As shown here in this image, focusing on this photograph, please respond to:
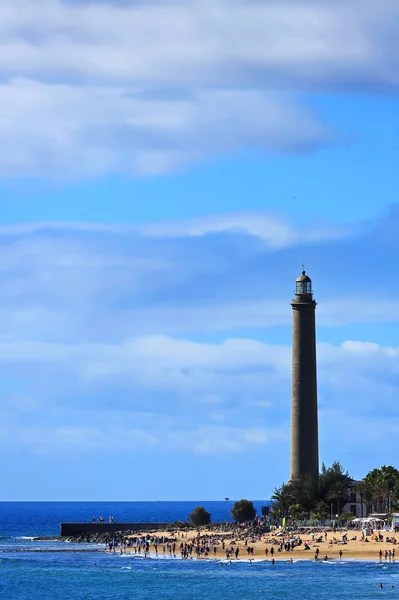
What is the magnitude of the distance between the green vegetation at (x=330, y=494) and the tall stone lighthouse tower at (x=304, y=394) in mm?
1525

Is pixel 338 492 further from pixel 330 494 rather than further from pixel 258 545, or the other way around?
pixel 258 545

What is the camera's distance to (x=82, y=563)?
380 feet

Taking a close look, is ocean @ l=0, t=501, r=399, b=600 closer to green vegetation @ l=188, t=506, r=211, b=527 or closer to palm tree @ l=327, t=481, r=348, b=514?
palm tree @ l=327, t=481, r=348, b=514

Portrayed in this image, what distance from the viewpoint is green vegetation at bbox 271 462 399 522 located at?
126000mm

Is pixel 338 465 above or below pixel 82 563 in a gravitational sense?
above

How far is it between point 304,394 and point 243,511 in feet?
63.2

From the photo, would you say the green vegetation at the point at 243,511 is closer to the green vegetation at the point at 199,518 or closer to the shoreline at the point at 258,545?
the green vegetation at the point at 199,518

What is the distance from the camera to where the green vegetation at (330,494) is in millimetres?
126000

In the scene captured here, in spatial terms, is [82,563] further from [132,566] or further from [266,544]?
[266,544]

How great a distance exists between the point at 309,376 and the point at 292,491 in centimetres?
1221

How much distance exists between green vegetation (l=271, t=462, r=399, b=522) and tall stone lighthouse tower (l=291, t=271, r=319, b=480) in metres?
1.53

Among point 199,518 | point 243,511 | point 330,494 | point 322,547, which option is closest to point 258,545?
point 322,547

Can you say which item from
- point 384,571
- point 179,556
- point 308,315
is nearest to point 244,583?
point 384,571

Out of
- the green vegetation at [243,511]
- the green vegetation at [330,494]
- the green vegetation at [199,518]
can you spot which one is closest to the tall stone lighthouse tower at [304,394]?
the green vegetation at [330,494]
